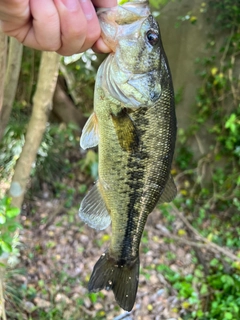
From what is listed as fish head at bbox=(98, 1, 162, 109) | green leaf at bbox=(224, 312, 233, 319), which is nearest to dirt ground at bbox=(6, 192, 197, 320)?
green leaf at bbox=(224, 312, 233, 319)

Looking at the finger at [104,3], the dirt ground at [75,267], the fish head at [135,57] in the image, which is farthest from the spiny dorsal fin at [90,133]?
the dirt ground at [75,267]

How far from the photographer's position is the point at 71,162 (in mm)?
3820

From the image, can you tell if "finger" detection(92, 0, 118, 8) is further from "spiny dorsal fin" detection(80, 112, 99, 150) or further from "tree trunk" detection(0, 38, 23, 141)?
"tree trunk" detection(0, 38, 23, 141)

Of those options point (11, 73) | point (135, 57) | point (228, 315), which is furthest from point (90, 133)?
point (228, 315)

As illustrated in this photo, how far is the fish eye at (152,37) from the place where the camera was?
1.10 meters

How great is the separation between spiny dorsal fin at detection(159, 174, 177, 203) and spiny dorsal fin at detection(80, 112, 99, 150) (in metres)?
0.35

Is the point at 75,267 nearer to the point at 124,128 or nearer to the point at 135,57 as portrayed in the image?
the point at 124,128

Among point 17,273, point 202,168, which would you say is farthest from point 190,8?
point 17,273

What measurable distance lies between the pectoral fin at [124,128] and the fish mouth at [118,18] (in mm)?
230

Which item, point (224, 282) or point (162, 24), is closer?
point (224, 282)

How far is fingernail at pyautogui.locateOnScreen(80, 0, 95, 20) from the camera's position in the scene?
0.87m

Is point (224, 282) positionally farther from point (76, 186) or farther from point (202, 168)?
point (76, 186)

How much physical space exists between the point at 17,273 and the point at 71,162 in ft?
5.04

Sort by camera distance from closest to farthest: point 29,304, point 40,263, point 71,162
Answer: point 29,304 → point 40,263 → point 71,162
